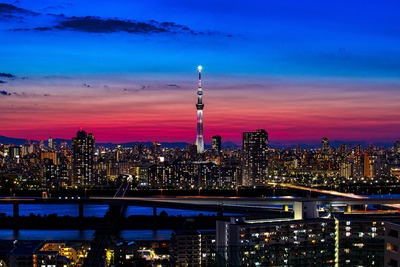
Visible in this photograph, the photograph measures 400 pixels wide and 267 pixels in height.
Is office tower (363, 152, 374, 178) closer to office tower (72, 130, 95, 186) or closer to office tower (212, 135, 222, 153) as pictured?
office tower (212, 135, 222, 153)

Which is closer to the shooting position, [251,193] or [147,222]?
[147,222]

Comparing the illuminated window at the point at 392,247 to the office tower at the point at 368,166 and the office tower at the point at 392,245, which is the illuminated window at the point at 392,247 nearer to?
the office tower at the point at 392,245

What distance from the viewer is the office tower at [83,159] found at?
1419 inches

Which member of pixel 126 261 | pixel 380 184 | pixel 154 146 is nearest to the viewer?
pixel 126 261

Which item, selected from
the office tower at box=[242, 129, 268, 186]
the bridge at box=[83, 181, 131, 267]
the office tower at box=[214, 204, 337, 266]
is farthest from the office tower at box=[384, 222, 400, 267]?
the office tower at box=[242, 129, 268, 186]

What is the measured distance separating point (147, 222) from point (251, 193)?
12.6 m

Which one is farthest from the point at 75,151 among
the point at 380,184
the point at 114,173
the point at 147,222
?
the point at 147,222

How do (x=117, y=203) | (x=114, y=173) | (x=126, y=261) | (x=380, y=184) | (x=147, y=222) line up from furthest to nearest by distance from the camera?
(x=114, y=173), (x=380, y=184), (x=117, y=203), (x=147, y=222), (x=126, y=261)

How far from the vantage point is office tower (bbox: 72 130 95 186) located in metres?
36.0

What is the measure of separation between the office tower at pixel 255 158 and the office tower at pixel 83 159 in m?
7.51

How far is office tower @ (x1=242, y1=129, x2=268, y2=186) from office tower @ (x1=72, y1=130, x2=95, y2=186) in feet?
24.6

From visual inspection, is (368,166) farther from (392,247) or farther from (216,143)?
(392,247)

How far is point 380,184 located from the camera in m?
36.1

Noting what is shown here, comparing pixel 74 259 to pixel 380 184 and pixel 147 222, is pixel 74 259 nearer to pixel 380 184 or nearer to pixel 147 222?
pixel 147 222
